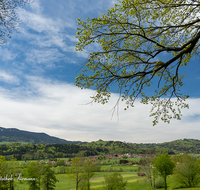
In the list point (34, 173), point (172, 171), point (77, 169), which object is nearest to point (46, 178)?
point (34, 173)

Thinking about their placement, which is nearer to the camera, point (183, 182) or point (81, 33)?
point (81, 33)

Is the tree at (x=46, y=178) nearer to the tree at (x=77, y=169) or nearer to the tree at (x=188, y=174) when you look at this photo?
the tree at (x=77, y=169)

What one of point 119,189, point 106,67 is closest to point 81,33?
point 106,67

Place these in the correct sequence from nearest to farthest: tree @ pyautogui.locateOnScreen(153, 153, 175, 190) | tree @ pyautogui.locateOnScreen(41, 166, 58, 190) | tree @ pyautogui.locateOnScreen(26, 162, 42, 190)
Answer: tree @ pyautogui.locateOnScreen(26, 162, 42, 190)
tree @ pyautogui.locateOnScreen(153, 153, 175, 190)
tree @ pyautogui.locateOnScreen(41, 166, 58, 190)

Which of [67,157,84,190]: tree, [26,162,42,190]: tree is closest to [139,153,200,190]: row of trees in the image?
[67,157,84,190]: tree

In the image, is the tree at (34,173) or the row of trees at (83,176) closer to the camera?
the tree at (34,173)

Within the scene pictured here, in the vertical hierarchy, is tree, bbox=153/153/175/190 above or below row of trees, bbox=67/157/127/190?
above

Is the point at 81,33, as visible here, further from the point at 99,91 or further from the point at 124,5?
the point at 99,91

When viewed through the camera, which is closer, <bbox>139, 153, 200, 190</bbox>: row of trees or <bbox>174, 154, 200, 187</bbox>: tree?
<bbox>139, 153, 200, 190</bbox>: row of trees

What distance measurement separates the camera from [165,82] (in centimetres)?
770

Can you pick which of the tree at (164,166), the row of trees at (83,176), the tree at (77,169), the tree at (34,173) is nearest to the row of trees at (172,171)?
the tree at (164,166)

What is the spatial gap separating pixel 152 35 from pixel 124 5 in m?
1.68

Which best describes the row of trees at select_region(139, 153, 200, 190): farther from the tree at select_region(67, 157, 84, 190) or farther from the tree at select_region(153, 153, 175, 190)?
the tree at select_region(67, 157, 84, 190)


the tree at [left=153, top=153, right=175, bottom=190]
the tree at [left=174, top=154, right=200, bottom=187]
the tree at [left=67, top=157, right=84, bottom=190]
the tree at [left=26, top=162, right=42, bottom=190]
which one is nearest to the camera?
the tree at [left=26, top=162, right=42, bottom=190]
